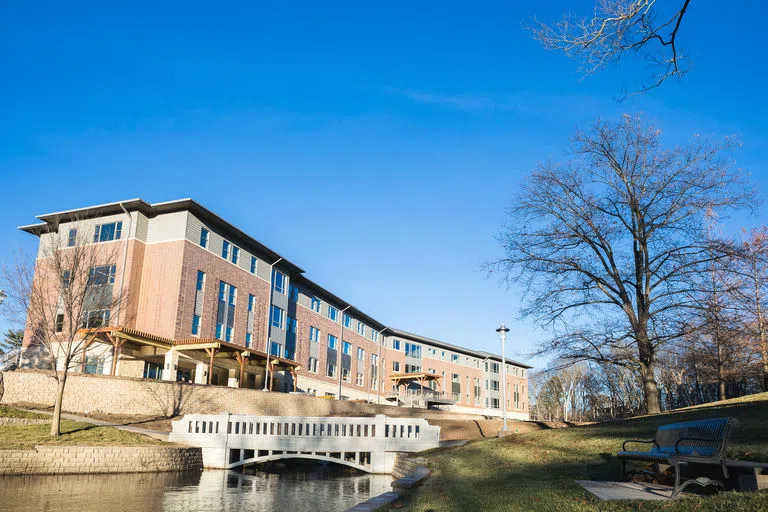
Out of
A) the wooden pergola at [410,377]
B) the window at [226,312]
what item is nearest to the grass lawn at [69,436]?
the window at [226,312]

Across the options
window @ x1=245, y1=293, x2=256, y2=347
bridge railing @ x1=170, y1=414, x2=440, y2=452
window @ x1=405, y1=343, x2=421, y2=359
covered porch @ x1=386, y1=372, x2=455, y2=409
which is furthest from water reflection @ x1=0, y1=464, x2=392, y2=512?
window @ x1=405, y1=343, x2=421, y2=359

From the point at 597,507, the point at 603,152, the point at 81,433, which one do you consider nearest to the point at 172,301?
the point at 81,433

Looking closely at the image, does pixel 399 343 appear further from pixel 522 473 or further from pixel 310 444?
pixel 522 473

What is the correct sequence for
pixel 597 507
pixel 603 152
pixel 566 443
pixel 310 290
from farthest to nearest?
pixel 310 290
pixel 603 152
pixel 566 443
pixel 597 507

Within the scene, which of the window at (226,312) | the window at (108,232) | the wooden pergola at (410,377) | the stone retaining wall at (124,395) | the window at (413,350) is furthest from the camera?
the window at (413,350)

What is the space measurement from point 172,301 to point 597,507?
32.1 m

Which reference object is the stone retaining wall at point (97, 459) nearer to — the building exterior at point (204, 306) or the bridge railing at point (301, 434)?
the bridge railing at point (301, 434)

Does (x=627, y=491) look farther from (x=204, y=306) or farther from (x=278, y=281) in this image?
(x=278, y=281)

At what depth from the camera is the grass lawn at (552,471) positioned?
19.1 feet

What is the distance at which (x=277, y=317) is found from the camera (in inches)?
1799

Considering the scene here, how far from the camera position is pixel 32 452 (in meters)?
14.6

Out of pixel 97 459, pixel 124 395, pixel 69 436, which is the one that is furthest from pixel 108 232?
pixel 97 459

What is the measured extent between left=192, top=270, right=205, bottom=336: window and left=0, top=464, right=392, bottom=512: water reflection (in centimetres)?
1921

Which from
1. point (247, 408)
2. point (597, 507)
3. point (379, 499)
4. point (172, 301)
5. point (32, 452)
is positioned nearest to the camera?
point (597, 507)
